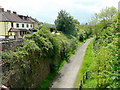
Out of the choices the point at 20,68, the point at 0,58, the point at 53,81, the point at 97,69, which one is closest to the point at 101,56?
the point at 97,69

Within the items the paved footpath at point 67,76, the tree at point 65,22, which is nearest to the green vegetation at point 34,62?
the paved footpath at point 67,76

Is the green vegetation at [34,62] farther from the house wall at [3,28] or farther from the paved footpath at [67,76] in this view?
the house wall at [3,28]

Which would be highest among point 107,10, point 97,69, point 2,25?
point 107,10

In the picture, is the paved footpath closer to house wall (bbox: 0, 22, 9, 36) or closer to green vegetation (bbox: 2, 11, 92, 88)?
green vegetation (bbox: 2, 11, 92, 88)

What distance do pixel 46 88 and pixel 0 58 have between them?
5.88 m

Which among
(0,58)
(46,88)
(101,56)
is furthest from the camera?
(46,88)

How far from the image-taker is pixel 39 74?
12.9m

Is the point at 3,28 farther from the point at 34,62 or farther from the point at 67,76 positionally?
the point at 34,62

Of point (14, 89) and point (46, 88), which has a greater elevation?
point (14, 89)

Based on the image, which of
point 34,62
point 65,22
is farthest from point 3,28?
point 34,62

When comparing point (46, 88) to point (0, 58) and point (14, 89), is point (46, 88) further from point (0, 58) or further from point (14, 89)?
point (0, 58)

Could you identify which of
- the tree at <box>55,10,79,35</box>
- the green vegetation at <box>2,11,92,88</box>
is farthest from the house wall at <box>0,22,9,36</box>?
the green vegetation at <box>2,11,92,88</box>

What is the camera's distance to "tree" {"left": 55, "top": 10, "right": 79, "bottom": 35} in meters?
29.6

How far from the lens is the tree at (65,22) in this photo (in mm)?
29583
